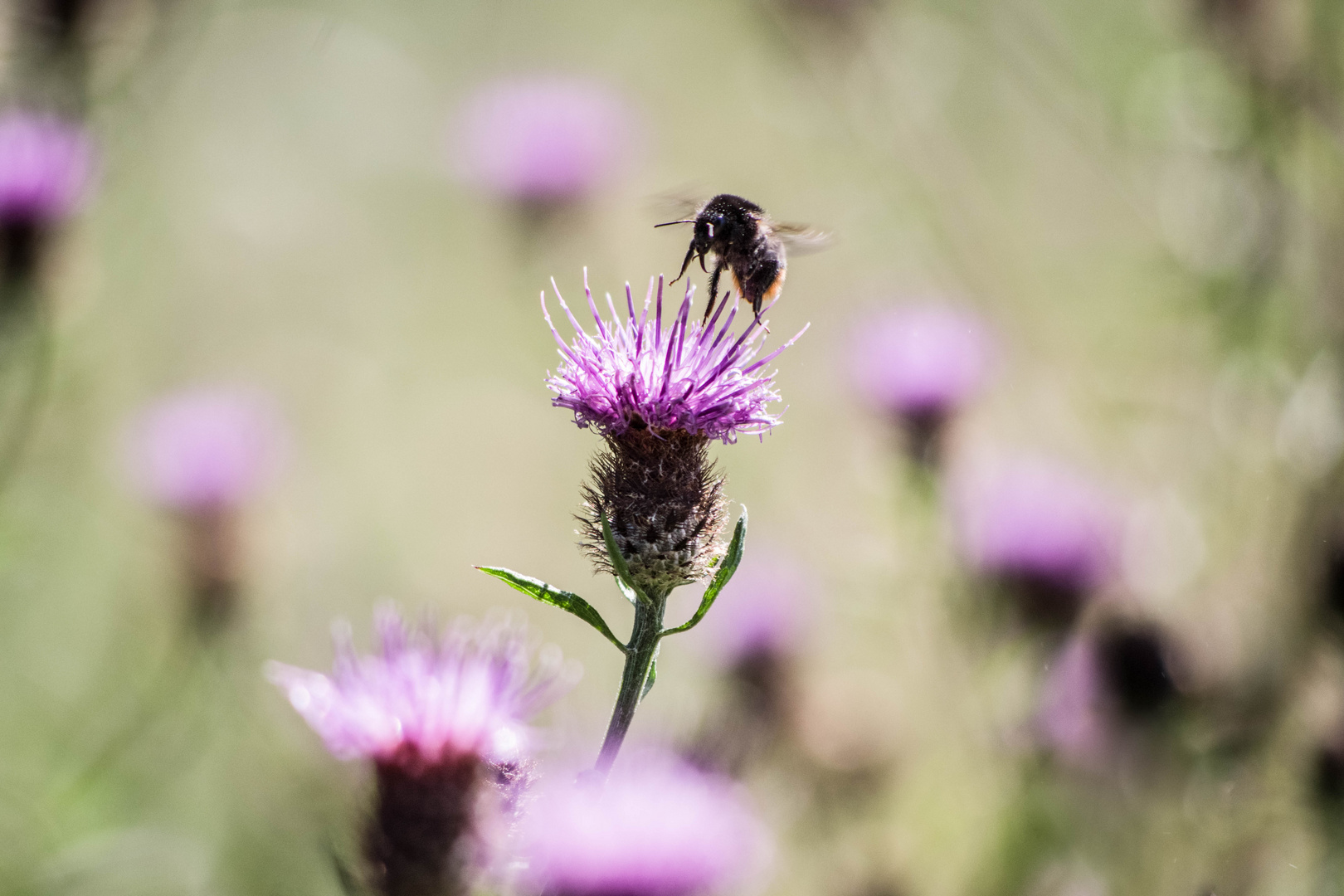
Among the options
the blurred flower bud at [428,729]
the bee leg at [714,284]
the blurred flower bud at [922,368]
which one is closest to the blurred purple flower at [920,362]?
the blurred flower bud at [922,368]

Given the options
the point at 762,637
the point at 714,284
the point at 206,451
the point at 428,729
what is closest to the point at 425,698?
the point at 428,729

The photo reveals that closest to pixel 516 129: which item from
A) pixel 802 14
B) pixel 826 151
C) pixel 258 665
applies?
pixel 802 14

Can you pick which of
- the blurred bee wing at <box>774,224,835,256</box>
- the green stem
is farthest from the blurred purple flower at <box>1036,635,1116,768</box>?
the green stem

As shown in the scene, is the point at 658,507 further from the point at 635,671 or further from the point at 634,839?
the point at 634,839

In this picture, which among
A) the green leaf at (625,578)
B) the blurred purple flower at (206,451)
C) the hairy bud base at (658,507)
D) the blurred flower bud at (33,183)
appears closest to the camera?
the green leaf at (625,578)

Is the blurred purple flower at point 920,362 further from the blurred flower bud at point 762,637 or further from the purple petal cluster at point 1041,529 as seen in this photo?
the blurred flower bud at point 762,637

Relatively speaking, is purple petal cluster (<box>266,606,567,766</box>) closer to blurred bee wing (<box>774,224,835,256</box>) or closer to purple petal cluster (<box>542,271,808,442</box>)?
purple petal cluster (<box>542,271,808,442</box>)

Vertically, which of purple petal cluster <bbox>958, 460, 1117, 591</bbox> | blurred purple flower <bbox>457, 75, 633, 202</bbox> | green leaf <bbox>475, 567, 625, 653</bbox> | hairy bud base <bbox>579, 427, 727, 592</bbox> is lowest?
green leaf <bbox>475, 567, 625, 653</bbox>
